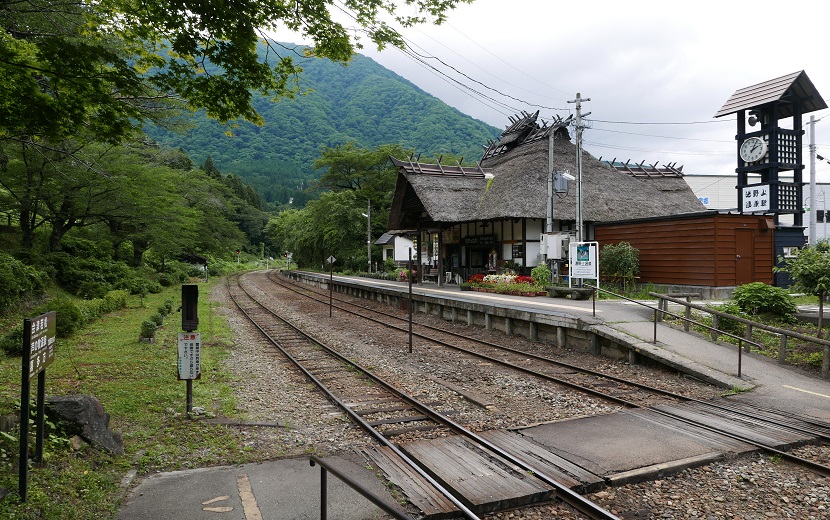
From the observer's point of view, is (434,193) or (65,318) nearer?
(65,318)

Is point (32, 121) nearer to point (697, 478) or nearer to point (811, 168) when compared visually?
point (697, 478)

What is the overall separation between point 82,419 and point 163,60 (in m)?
3.73

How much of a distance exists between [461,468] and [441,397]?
9.11 feet

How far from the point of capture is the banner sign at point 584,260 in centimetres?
1614

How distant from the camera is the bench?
1644cm

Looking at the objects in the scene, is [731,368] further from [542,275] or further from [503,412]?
[542,275]

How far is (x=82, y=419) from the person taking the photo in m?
4.86

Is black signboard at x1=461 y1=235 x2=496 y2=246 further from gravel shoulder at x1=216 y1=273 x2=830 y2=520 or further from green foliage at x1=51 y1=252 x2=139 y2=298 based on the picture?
green foliage at x1=51 y1=252 x2=139 y2=298

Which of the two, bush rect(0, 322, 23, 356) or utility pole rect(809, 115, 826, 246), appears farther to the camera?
utility pole rect(809, 115, 826, 246)

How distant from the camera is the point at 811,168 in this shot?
1948 centimetres

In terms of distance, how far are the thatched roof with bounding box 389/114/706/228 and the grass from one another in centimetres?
1377

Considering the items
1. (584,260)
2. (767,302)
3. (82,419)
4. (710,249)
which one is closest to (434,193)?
(584,260)

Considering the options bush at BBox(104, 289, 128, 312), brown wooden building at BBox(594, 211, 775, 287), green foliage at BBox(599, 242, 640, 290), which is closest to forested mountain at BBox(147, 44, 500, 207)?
green foliage at BBox(599, 242, 640, 290)

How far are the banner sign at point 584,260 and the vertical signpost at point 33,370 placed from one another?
14.8m
